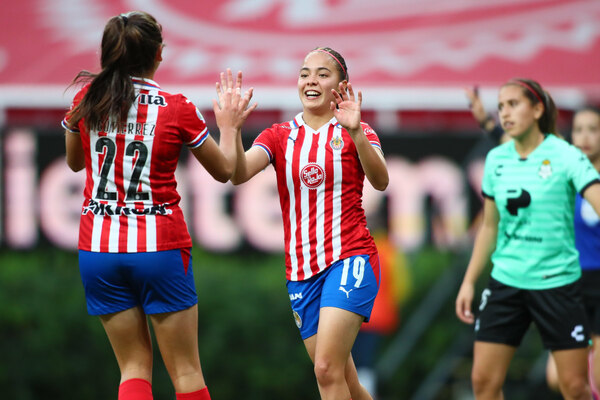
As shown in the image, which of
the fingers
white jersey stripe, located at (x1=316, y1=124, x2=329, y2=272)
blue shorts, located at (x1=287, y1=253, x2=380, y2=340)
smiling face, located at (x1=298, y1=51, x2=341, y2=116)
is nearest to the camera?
blue shorts, located at (x1=287, y1=253, x2=380, y2=340)

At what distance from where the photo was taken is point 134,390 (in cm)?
400

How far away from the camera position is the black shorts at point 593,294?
19.8 ft

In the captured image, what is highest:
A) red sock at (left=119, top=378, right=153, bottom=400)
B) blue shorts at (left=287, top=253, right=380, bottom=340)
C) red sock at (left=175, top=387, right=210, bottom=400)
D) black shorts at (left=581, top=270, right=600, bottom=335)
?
blue shorts at (left=287, top=253, right=380, bottom=340)

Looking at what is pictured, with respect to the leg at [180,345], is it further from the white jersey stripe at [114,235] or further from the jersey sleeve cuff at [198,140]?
the jersey sleeve cuff at [198,140]

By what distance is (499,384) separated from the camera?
488cm

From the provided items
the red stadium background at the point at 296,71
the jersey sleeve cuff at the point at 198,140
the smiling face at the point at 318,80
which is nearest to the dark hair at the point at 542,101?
the smiling face at the point at 318,80

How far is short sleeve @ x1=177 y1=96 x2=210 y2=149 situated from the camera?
12.8 feet

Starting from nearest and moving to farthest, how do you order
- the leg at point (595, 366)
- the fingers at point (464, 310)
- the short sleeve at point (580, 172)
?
1. the short sleeve at point (580, 172)
2. the fingers at point (464, 310)
3. the leg at point (595, 366)

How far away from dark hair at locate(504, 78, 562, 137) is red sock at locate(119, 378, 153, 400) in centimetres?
298

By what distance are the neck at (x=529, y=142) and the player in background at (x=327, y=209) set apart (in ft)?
3.80

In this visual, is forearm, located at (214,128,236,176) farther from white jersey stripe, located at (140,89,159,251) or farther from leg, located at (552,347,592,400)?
leg, located at (552,347,592,400)

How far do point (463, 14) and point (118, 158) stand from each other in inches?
376

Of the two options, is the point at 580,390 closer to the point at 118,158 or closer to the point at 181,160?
the point at 118,158

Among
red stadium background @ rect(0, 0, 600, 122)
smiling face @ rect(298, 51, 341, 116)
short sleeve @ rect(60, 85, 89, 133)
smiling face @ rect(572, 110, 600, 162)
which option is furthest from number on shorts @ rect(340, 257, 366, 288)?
red stadium background @ rect(0, 0, 600, 122)
